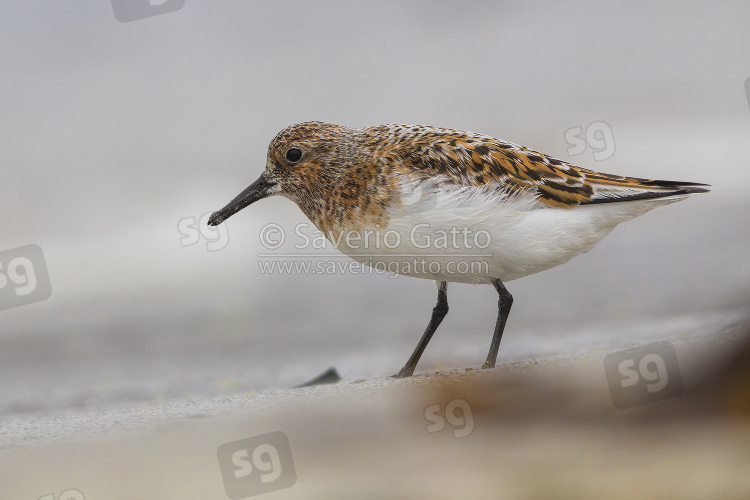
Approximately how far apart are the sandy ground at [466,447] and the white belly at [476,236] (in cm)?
74

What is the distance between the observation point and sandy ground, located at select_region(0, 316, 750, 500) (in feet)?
7.93

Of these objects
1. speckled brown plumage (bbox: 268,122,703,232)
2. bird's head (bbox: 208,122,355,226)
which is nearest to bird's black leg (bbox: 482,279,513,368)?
speckled brown plumage (bbox: 268,122,703,232)

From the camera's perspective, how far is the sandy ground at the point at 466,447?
242 cm

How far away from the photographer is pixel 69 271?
Answer: 691cm

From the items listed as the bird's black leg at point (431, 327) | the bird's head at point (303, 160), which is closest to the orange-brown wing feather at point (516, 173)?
the bird's head at point (303, 160)

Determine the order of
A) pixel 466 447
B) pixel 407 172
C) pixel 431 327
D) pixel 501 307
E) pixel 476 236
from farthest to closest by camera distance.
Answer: pixel 431 327, pixel 501 307, pixel 407 172, pixel 476 236, pixel 466 447

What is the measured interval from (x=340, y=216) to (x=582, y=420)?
154cm

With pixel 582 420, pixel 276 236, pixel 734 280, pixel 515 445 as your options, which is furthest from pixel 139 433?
pixel 734 280

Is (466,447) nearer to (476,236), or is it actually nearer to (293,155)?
(476,236)

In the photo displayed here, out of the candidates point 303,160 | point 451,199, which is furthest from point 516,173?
point 303,160

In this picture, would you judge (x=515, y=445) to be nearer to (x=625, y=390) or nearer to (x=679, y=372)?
(x=625, y=390)

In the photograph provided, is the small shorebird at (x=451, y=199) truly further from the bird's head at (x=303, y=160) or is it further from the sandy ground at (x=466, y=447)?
the sandy ground at (x=466, y=447)

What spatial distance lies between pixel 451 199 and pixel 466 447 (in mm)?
1267

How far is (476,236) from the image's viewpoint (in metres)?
3.61
